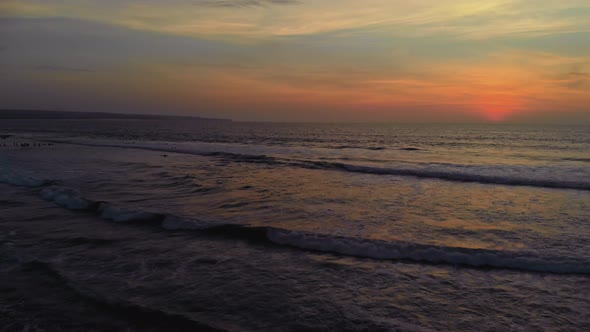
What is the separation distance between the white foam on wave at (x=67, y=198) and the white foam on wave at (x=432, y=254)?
6.98m

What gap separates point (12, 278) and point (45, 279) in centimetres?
56

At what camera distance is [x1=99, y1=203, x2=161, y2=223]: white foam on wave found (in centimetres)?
1077

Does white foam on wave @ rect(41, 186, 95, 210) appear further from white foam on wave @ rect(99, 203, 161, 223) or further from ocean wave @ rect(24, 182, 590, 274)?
ocean wave @ rect(24, 182, 590, 274)

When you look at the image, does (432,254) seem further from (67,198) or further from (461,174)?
(461,174)

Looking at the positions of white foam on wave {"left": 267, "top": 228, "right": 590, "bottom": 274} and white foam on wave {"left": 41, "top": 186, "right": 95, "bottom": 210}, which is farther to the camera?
white foam on wave {"left": 41, "top": 186, "right": 95, "bottom": 210}

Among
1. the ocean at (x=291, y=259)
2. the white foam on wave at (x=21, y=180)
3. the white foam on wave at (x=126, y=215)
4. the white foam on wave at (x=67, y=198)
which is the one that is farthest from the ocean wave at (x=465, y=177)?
the white foam on wave at (x=21, y=180)

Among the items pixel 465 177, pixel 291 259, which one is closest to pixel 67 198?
pixel 291 259

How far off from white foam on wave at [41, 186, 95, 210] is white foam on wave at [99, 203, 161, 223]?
3.79 ft

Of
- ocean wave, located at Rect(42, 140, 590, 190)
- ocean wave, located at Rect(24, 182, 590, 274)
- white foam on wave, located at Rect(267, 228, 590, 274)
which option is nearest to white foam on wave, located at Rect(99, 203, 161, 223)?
ocean wave, located at Rect(24, 182, 590, 274)

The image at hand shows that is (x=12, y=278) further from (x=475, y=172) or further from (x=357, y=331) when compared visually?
(x=475, y=172)

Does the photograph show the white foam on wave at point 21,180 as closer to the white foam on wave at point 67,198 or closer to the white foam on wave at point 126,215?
the white foam on wave at point 67,198

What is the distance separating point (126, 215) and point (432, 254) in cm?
825

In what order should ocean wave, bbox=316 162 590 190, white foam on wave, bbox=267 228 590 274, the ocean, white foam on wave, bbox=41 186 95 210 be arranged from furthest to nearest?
ocean wave, bbox=316 162 590 190 → white foam on wave, bbox=41 186 95 210 → white foam on wave, bbox=267 228 590 274 → the ocean

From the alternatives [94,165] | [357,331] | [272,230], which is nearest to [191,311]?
[357,331]
